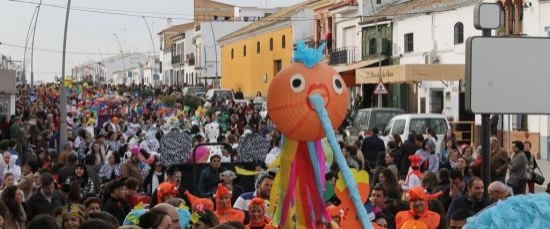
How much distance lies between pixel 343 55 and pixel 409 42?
7.59 m

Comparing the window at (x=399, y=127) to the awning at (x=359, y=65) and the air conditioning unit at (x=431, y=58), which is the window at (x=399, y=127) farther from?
the awning at (x=359, y=65)

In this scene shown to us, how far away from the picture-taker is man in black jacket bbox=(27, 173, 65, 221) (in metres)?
10.1

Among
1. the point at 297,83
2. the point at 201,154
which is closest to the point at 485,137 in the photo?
the point at 297,83

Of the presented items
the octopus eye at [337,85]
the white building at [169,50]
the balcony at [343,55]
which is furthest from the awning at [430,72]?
the white building at [169,50]

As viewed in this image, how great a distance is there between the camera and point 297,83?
595 centimetres

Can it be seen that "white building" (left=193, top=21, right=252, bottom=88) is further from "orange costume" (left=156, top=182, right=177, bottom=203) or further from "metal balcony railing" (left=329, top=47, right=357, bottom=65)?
"orange costume" (left=156, top=182, right=177, bottom=203)

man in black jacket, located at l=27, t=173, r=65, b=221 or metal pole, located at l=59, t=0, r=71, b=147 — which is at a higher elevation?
metal pole, located at l=59, t=0, r=71, b=147

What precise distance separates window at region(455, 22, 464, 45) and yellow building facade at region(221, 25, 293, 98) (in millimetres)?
20007

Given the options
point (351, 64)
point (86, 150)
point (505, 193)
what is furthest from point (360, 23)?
point (505, 193)

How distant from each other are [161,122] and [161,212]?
20406 mm

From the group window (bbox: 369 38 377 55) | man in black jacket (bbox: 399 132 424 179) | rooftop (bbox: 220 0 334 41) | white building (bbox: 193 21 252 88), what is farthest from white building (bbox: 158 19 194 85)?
man in black jacket (bbox: 399 132 424 179)

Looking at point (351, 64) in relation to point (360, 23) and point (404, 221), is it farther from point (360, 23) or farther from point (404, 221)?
point (404, 221)

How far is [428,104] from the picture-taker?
35.6m

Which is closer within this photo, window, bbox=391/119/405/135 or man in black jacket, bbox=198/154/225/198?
man in black jacket, bbox=198/154/225/198
